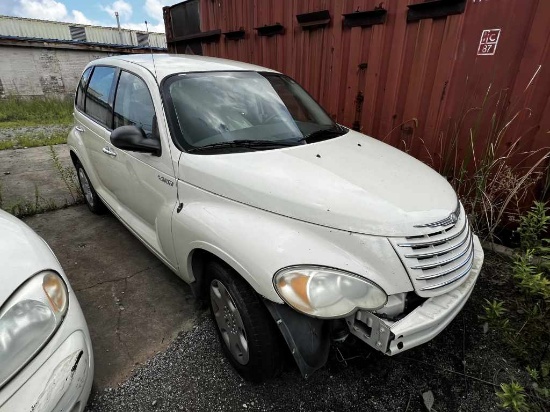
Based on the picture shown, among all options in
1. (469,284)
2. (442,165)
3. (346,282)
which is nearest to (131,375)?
(346,282)

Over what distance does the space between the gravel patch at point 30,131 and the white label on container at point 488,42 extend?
30.9ft

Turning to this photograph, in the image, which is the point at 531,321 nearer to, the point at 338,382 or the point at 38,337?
the point at 338,382

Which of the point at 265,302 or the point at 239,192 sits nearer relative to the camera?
the point at 265,302

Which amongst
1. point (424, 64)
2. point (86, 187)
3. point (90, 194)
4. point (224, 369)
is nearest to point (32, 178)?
point (86, 187)

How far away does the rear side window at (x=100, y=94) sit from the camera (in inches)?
112

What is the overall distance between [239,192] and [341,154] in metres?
0.71

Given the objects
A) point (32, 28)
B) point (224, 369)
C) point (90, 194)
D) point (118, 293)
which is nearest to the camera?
point (224, 369)

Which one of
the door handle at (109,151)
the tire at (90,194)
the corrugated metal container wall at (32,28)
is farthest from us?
the corrugated metal container wall at (32,28)

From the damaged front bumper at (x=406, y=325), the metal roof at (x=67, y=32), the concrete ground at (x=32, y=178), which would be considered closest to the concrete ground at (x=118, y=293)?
the concrete ground at (x=32, y=178)

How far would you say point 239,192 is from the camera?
1.71 m

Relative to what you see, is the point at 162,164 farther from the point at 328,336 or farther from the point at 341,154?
the point at 328,336

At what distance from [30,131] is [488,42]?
10.4m

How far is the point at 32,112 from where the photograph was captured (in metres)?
11.7

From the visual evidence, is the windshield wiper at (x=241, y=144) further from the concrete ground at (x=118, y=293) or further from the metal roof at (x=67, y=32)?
the metal roof at (x=67, y=32)
